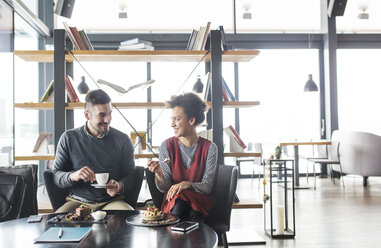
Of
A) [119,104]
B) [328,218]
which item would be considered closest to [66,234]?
[119,104]

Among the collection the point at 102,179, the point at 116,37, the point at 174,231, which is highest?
the point at 116,37

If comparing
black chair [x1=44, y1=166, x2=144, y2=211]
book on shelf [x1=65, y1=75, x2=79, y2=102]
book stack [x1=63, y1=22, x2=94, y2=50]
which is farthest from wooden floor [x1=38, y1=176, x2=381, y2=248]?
book stack [x1=63, y1=22, x2=94, y2=50]

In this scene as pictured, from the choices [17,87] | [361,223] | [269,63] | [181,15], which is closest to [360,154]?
[269,63]

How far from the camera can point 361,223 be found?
4086 millimetres

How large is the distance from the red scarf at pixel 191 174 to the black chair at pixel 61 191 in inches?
10.0

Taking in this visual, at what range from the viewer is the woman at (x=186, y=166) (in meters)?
2.50

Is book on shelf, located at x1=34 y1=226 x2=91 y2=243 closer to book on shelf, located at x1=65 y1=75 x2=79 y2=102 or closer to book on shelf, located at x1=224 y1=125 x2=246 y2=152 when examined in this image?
book on shelf, located at x1=65 y1=75 x2=79 y2=102

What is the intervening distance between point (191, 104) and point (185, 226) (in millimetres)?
1136

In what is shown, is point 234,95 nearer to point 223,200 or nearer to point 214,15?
point 214,15

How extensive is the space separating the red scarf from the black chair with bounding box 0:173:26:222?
34.2 inches

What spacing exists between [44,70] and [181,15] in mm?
2777

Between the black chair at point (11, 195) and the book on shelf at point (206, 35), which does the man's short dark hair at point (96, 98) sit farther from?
the book on shelf at point (206, 35)

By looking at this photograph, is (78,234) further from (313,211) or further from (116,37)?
(116,37)

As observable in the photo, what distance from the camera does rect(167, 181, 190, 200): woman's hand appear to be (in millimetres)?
2467
